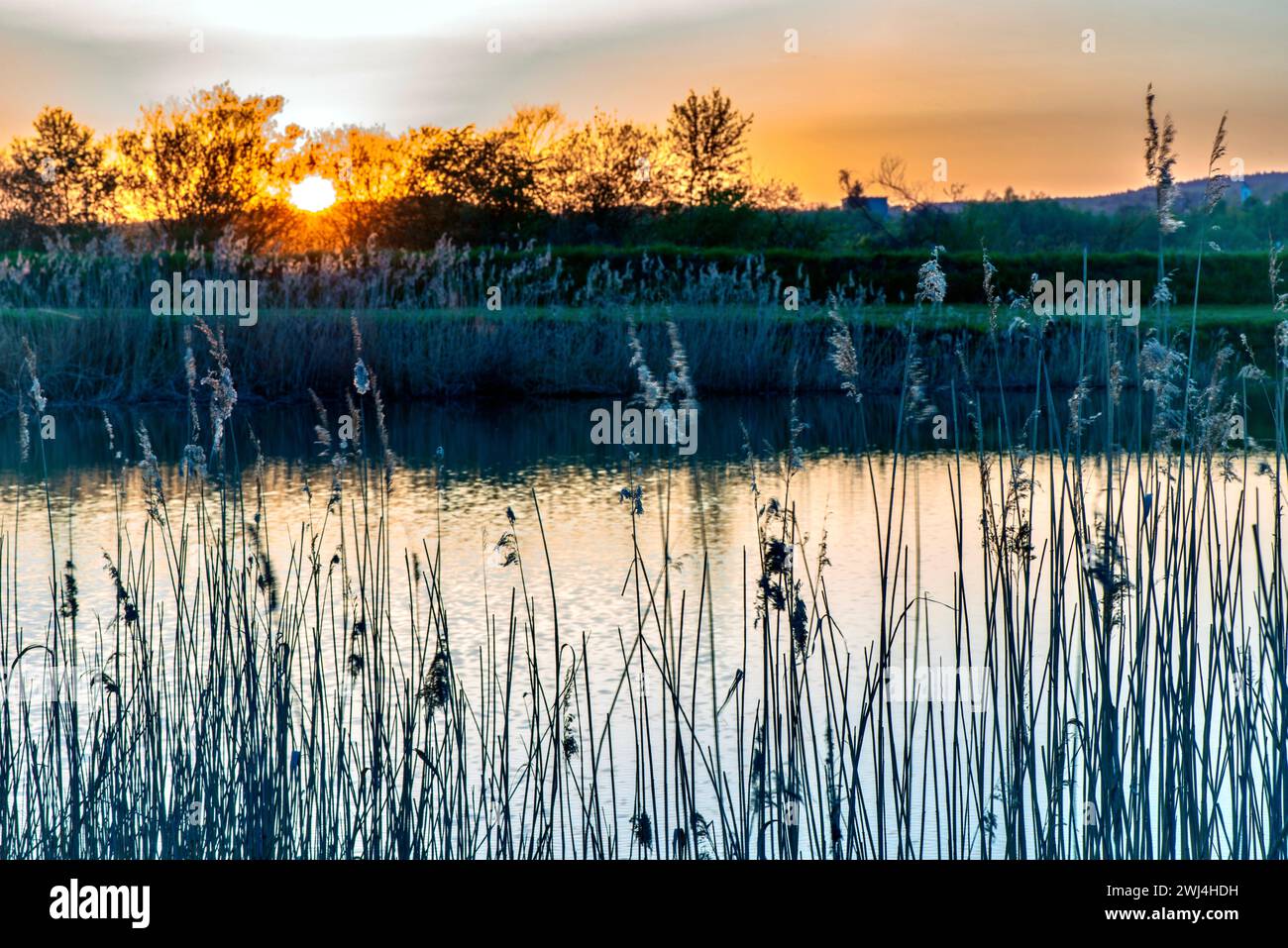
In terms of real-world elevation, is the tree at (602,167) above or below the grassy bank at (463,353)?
above

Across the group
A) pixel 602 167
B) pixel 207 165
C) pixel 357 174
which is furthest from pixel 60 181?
pixel 602 167

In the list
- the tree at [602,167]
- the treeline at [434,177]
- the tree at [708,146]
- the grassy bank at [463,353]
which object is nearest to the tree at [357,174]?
the treeline at [434,177]

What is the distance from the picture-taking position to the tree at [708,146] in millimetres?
21359

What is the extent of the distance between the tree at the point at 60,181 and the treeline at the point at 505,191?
0.18ft

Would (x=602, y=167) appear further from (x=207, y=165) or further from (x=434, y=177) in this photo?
(x=207, y=165)

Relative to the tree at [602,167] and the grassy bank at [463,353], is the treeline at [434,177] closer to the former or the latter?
the tree at [602,167]

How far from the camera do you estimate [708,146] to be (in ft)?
71.6

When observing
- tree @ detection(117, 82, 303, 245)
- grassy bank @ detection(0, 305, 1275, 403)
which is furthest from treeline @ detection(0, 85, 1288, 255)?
grassy bank @ detection(0, 305, 1275, 403)

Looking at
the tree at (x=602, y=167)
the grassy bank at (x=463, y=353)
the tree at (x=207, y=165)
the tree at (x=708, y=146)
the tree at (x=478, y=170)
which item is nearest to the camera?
the grassy bank at (x=463, y=353)

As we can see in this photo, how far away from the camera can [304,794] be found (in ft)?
8.54
